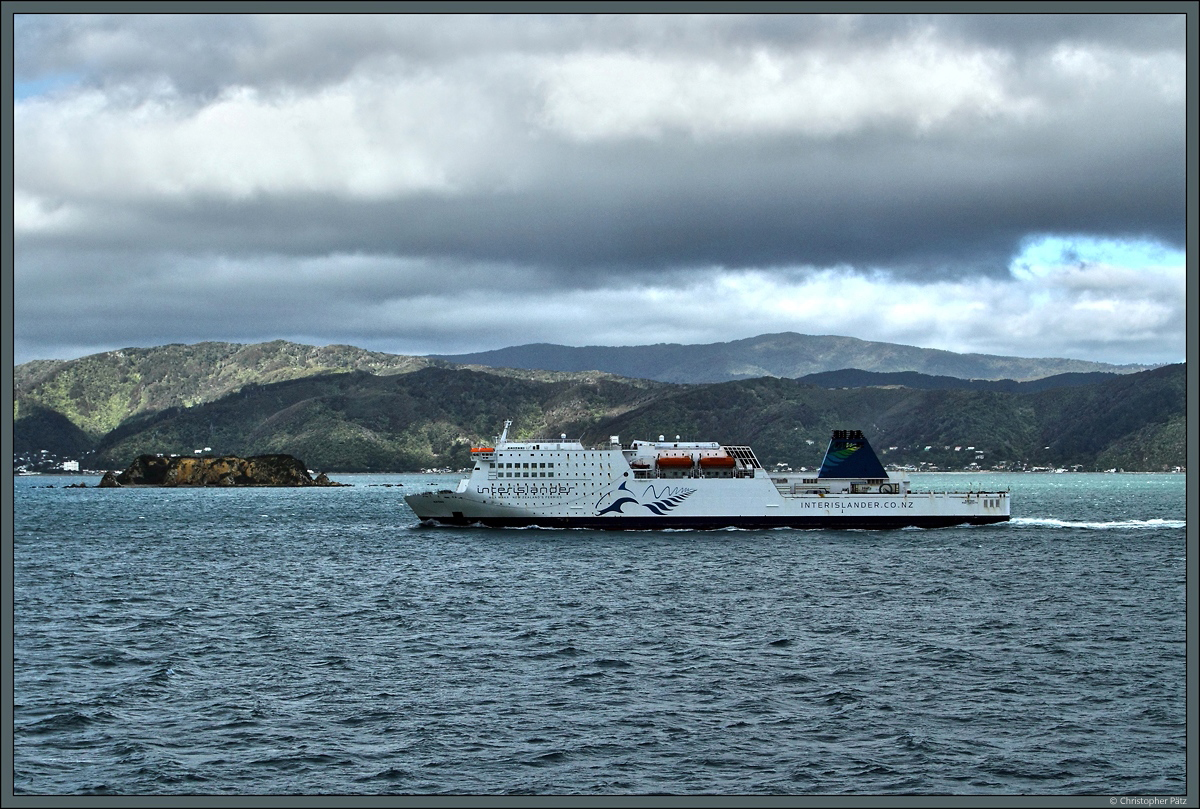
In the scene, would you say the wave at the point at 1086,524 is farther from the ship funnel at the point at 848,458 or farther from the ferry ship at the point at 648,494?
the ship funnel at the point at 848,458

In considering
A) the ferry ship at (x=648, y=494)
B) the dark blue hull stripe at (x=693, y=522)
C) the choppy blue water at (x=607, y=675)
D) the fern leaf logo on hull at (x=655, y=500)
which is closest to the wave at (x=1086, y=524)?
the ferry ship at (x=648, y=494)

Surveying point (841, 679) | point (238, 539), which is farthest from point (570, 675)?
point (238, 539)

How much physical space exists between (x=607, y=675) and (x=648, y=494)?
153 feet

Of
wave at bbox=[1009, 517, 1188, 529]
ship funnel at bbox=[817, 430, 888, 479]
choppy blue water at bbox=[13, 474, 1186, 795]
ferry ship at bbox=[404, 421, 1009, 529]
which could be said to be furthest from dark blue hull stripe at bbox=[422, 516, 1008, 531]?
wave at bbox=[1009, 517, 1188, 529]

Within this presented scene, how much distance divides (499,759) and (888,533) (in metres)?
60.4

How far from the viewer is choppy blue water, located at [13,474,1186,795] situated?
2352 centimetres

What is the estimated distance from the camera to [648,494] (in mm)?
78875

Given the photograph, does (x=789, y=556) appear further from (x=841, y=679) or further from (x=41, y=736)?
(x=41, y=736)

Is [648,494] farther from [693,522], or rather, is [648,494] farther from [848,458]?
[848,458]

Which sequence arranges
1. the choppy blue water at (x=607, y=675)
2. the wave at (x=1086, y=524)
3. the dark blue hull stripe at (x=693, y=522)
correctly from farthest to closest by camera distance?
the wave at (x=1086, y=524)
the dark blue hull stripe at (x=693, y=522)
the choppy blue water at (x=607, y=675)

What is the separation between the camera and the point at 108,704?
95.6 ft

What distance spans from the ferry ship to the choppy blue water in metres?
12.7

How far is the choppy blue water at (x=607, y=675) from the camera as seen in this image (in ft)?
77.2

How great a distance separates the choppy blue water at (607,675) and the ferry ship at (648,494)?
12699 mm
